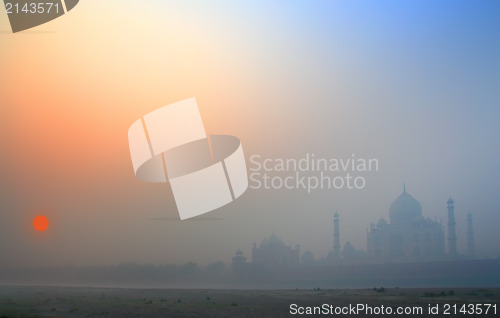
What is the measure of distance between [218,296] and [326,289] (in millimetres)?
8630

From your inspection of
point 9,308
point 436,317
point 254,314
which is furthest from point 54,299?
point 436,317

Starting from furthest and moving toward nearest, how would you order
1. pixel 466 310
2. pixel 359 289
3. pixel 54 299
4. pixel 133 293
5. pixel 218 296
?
pixel 359 289
pixel 133 293
pixel 218 296
pixel 54 299
pixel 466 310

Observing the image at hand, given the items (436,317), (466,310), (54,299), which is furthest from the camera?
(54,299)

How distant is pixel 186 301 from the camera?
112 feet

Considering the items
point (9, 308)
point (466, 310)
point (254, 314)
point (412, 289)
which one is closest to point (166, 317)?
point (254, 314)

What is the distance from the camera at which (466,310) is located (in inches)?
1164

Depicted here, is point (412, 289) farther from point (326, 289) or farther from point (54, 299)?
point (54, 299)

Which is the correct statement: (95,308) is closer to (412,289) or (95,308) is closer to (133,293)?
(133,293)

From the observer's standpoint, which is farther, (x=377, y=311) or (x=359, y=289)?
(x=359, y=289)

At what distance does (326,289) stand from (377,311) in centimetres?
1413

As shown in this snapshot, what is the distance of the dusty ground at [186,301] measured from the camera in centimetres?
2919

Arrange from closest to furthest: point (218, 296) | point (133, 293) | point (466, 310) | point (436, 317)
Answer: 1. point (436, 317)
2. point (466, 310)
3. point (218, 296)
4. point (133, 293)

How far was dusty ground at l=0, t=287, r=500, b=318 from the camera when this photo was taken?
1149 inches

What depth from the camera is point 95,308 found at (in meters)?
30.9
